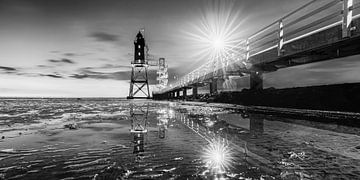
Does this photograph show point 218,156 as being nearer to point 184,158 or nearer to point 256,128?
point 184,158

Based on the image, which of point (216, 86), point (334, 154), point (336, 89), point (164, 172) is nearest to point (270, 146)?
point (334, 154)

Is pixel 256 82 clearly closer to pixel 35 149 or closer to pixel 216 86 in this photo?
pixel 216 86

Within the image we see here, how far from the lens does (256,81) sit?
15.8 meters

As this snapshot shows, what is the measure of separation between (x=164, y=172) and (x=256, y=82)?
14253 millimetres

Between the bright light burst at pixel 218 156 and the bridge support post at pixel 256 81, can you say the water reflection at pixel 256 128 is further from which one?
the bridge support post at pixel 256 81

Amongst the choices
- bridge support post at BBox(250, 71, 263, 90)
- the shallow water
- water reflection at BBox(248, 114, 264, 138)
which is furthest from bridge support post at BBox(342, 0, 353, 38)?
bridge support post at BBox(250, 71, 263, 90)

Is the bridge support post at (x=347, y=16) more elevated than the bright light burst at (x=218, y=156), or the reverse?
the bridge support post at (x=347, y=16)

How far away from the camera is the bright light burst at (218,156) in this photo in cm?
300

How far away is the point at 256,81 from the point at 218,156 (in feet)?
43.4

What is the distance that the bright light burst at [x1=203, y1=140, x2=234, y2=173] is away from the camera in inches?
118

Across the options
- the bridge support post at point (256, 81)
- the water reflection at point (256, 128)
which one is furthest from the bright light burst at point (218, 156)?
the bridge support post at point (256, 81)

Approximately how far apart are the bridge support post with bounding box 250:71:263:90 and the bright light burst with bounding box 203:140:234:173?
12.2 m

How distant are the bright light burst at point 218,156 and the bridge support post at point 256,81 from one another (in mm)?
12155

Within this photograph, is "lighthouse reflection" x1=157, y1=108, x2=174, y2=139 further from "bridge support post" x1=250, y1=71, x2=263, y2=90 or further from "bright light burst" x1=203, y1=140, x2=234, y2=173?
"bridge support post" x1=250, y1=71, x2=263, y2=90
